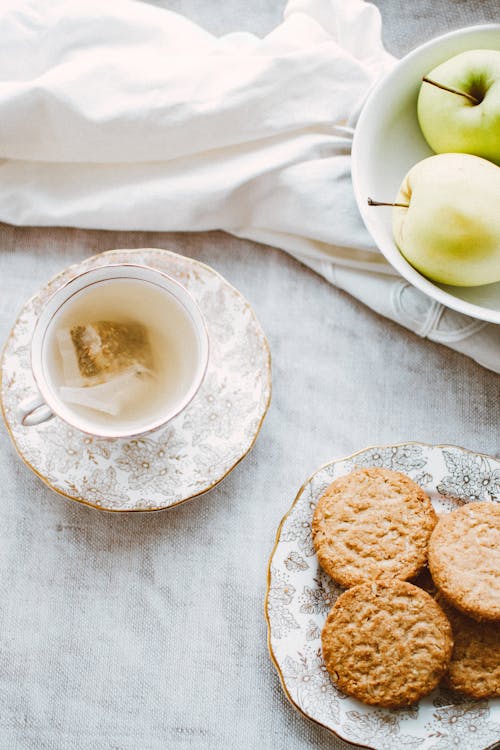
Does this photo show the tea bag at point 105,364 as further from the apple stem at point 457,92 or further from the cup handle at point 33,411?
the apple stem at point 457,92

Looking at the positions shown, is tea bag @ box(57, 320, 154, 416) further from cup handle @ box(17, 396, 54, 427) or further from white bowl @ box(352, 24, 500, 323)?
white bowl @ box(352, 24, 500, 323)

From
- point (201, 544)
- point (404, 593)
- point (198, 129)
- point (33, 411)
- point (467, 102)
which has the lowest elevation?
point (201, 544)

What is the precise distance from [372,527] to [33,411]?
55 centimetres

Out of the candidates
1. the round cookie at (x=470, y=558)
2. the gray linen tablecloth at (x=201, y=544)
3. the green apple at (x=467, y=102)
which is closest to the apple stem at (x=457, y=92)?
the green apple at (x=467, y=102)

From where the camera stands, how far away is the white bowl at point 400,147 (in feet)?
3.80

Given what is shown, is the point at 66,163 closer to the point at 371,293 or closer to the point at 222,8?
the point at 222,8

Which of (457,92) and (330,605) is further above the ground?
(457,92)

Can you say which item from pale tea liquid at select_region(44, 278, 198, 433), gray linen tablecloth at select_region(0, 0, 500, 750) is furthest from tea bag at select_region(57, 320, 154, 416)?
gray linen tablecloth at select_region(0, 0, 500, 750)

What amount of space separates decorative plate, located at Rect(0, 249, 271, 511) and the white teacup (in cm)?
5

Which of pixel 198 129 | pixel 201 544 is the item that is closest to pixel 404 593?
pixel 201 544

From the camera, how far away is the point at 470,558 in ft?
3.67

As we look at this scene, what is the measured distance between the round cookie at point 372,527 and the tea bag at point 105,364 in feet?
1.16

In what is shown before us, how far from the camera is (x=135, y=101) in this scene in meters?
1.25

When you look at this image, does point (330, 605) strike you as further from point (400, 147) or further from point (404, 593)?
point (400, 147)
